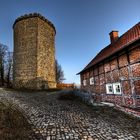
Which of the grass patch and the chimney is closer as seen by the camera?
the grass patch

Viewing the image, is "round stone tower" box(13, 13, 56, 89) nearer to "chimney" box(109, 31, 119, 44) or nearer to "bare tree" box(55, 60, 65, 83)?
"chimney" box(109, 31, 119, 44)

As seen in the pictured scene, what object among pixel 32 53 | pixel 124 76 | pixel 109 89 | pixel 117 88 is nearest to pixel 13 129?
pixel 124 76

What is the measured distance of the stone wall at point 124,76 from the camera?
278 inches

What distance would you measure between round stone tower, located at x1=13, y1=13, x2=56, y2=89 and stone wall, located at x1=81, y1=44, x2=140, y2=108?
1055 centimetres

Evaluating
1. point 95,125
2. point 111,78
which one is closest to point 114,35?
point 111,78

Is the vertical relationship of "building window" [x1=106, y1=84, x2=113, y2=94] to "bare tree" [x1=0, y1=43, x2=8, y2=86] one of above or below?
below

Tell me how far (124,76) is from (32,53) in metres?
14.5

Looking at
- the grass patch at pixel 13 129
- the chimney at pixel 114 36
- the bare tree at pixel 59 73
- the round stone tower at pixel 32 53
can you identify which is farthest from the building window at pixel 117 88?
the bare tree at pixel 59 73

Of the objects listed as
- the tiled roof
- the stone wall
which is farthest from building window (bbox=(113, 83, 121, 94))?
the tiled roof

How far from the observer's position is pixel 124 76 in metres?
8.03

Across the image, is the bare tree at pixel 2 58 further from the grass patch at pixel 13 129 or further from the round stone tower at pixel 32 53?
the grass patch at pixel 13 129

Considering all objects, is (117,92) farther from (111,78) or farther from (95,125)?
(95,125)

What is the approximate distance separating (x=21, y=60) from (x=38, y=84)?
180 inches

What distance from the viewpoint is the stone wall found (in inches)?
278
